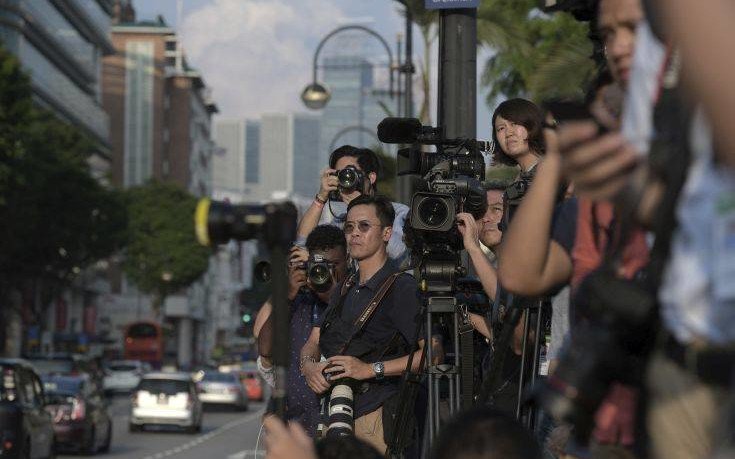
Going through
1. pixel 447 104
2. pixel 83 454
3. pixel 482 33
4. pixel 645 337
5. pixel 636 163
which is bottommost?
pixel 83 454

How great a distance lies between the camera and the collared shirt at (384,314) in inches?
310

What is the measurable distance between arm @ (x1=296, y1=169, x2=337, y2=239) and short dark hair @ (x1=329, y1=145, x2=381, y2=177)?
204 millimetres

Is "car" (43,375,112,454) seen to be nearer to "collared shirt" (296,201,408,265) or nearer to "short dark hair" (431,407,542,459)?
"collared shirt" (296,201,408,265)

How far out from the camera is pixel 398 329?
7.97 meters

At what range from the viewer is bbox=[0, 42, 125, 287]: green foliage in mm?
47031

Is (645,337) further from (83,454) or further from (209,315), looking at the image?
(209,315)

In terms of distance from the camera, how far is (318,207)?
901 cm

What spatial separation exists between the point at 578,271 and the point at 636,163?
71 centimetres

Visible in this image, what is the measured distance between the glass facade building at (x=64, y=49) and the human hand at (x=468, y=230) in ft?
212

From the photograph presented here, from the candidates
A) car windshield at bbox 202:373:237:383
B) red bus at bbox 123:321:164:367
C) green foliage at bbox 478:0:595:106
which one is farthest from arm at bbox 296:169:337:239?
red bus at bbox 123:321:164:367

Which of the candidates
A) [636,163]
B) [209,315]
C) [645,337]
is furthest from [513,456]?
[209,315]

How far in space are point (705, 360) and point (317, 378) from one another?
5099 millimetres

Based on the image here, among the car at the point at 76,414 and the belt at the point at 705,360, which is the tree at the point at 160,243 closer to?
the car at the point at 76,414

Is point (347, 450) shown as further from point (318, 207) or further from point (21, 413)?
point (21, 413)
